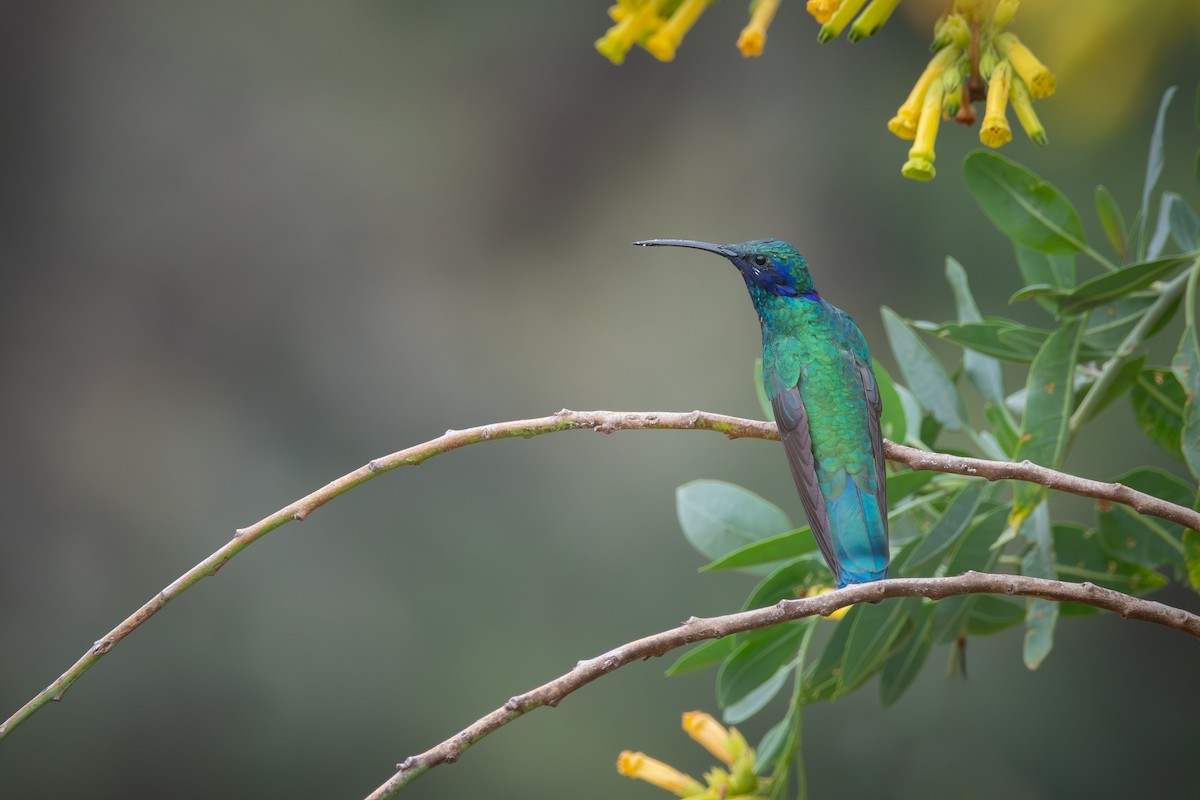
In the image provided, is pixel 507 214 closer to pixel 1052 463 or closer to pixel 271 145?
pixel 271 145

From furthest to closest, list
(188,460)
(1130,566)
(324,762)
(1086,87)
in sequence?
(188,460), (324,762), (1130,566), (1086,87)

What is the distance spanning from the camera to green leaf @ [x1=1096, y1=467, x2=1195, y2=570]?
1.23 meters

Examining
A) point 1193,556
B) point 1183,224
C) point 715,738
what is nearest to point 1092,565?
point 1193,556

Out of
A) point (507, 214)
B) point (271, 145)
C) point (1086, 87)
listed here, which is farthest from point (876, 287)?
point (1086, 87)

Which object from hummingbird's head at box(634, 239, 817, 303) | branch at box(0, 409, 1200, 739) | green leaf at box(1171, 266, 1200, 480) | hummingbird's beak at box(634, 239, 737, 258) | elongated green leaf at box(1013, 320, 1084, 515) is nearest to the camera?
branch at box(0, 409, 1200, 739)

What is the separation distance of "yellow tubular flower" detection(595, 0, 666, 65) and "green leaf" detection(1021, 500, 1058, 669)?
78 centimetres

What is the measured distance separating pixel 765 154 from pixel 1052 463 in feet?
9.09

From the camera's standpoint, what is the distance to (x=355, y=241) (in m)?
3.85

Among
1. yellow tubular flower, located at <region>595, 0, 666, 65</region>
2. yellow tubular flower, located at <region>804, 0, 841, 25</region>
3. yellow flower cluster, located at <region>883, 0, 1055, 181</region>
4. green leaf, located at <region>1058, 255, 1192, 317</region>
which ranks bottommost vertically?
green leaf, located at <region>1058, 255, 1192, 317</region>

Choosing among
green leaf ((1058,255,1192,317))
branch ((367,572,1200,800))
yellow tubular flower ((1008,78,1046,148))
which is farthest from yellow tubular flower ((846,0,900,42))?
green leaf ((1058,255,1192,317))

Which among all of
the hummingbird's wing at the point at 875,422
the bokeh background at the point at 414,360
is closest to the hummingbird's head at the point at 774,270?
the hummingbird's wing at the point at 875,422

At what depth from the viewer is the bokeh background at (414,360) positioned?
3.33 metres

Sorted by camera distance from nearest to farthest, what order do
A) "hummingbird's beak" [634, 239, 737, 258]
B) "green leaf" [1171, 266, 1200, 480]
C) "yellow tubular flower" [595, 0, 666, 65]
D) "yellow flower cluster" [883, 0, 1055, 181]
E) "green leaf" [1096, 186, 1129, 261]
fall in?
"yellow tubular flower" [595, 0, 666, 65] → "yellow flower cluster" [883, 0, 1055, 181] → "green leaf" [1171, 266, 1200, 480] → "green leaf" [1096, 186, 1129, 261] → "hummingbird's beak" [634, 239, 737, 258]

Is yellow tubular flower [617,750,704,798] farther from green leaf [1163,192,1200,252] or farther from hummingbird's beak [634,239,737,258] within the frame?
green leaf [1163,192,1200,252]
